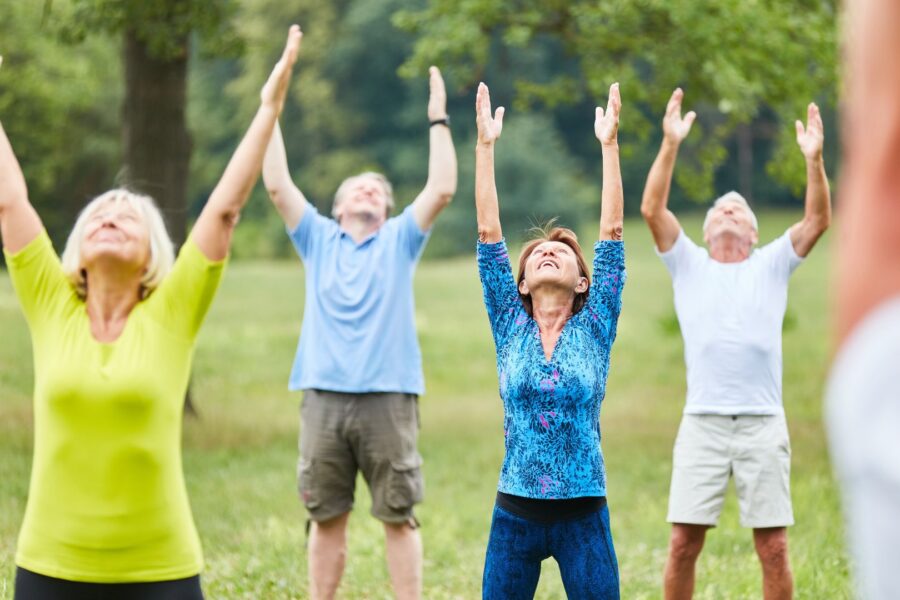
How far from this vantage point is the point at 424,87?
208ft

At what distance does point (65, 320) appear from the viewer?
141 inches

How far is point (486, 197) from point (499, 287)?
347 millimetres

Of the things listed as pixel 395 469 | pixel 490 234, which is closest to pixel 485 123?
pixel 490 234

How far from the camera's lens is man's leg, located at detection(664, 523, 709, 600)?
602cm

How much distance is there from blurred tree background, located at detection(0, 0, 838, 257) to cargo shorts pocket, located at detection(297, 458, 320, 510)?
1.70 m

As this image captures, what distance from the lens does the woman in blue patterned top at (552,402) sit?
4.57 m

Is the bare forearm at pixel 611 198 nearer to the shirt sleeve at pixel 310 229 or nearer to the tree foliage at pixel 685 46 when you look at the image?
the shirt sleeve at pixel 310 229

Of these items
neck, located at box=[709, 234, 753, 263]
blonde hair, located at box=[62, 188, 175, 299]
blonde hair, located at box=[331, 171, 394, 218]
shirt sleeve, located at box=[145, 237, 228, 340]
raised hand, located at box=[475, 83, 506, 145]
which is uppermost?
blonde hair, located at box=[331, 171, 394, 218]

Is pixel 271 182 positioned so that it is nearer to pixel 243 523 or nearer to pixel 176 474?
pixel 176 474

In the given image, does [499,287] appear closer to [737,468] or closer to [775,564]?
[737,468]

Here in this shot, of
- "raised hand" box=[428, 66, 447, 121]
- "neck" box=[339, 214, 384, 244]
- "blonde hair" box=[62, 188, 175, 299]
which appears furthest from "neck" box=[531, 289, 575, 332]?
"neck" box=[339, 214, 384, 244]

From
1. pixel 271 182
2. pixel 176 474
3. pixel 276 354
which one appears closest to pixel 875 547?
pixel 176 474

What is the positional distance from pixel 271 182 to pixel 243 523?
11.6ft

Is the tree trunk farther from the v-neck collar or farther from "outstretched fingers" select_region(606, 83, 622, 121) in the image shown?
"outstretched fingers" select_region(606, 83, 622, 121)
